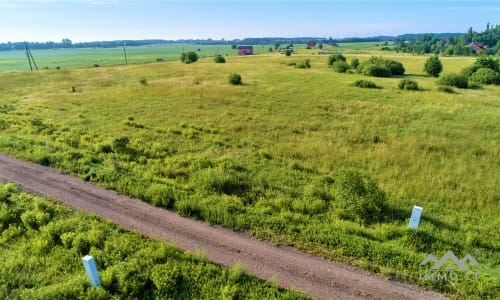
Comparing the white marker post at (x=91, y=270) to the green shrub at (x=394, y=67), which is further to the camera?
the green shrub at (x=394, y=67)

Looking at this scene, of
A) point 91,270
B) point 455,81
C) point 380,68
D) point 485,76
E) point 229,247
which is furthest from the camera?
point 380,68

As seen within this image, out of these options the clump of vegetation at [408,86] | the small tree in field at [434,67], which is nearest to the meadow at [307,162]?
the clump of vegetation at [408,86]

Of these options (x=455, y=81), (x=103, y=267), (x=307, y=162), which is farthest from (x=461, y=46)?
(x=103, y=267)

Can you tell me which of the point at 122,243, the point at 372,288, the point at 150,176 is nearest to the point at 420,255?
the point at 372,288

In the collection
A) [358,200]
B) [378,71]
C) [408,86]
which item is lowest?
[358,200]

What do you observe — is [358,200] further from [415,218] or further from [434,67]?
[434,67]

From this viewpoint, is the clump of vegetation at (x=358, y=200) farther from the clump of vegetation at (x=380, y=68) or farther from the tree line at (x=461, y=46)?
the tree line at (x=461, y=46)
